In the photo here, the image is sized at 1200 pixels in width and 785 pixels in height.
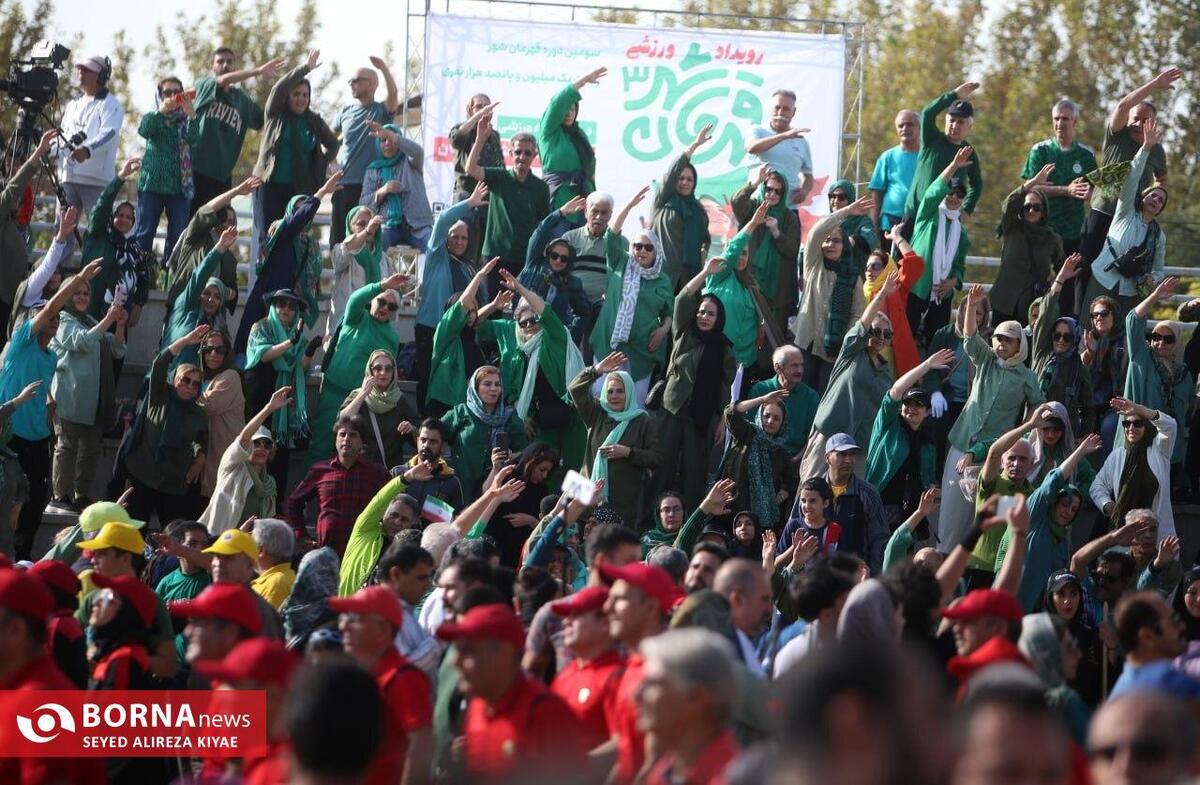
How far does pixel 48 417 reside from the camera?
1334 centimetres

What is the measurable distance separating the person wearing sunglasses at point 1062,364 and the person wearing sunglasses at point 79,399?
5.93m

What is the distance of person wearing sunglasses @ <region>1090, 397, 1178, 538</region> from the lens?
12.5 metres

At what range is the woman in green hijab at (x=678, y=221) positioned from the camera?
14.2 metres

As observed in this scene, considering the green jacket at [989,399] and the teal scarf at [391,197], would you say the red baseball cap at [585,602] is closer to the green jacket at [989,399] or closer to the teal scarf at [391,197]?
the green jacket at [989,399]

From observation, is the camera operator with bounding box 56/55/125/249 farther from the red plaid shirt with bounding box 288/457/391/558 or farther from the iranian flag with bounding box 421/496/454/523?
the iranian flag with bounding box 421/496/454/523

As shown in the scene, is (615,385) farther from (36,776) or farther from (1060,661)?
(36,776)

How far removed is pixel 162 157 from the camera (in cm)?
1492

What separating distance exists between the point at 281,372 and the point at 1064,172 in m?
5.52

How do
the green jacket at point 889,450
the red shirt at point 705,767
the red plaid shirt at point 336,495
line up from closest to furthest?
the red shirt at point 705,767 < the red plaid shirt at point 336,495 < the green jacket at point 889,450

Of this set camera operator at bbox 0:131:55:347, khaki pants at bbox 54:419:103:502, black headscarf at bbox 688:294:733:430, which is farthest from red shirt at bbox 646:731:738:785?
camera operator at bbox 0:131:55:347

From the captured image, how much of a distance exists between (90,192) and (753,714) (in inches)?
437

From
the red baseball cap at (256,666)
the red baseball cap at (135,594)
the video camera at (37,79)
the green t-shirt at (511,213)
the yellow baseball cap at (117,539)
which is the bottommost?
the yellow baseball cap at (117,539)

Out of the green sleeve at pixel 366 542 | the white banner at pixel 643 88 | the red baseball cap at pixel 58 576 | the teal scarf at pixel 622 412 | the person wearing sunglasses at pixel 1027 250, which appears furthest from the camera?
the white banner at pixel 643 88

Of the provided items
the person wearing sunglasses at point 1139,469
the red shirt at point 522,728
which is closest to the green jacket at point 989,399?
the person wearing sunglasses at point 1139,469
